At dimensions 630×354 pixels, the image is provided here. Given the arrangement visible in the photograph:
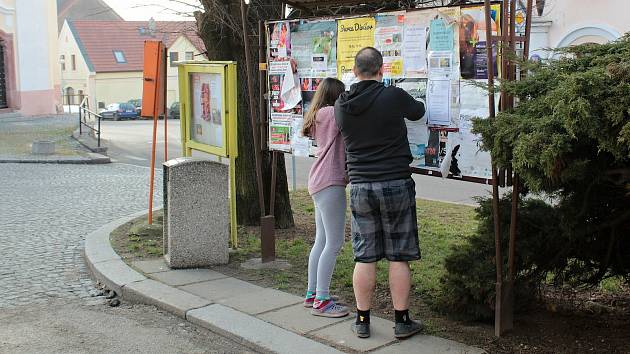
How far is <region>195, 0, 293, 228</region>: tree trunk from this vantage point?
7488 millimetres

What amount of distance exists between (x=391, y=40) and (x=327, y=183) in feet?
3.85

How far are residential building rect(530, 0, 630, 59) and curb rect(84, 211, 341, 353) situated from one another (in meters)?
16.0

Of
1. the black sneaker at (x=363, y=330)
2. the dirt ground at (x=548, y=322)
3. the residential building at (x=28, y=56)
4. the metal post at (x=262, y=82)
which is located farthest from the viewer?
the residential building at (x=28, y=56)

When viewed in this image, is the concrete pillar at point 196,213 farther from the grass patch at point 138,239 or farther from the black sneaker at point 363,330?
the black sneaker at point 363,330

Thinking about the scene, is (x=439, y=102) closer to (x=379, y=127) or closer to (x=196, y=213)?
(x=379, y=127)

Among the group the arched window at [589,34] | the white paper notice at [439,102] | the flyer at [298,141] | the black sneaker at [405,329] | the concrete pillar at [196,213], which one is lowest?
the black sneaker at [405,329]

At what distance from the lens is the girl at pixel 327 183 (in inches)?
188

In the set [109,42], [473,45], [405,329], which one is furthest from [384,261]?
[109,42]

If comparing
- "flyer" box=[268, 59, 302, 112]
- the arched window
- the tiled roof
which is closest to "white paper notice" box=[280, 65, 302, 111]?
"flyer" box=[268, 59, 302, 112]

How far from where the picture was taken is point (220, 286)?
570 cm

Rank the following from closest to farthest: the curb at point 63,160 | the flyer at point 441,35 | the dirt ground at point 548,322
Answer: the dirt ground at point 548,322
the flyer at point 441,35
the curb at point 63,160

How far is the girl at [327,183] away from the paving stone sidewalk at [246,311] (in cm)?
19

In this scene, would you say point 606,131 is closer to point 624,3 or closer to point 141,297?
point 141,297

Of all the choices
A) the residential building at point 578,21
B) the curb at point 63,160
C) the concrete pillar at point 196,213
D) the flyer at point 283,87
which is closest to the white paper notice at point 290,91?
the flyer at point 283,87
